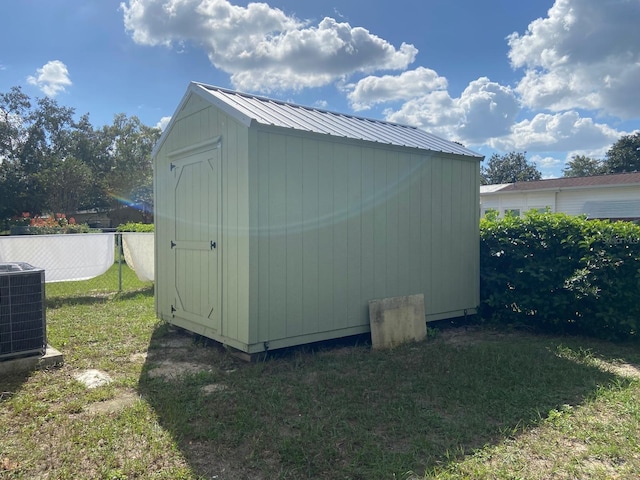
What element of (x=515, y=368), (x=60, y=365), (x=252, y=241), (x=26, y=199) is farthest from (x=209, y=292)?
(x=26, y=199)

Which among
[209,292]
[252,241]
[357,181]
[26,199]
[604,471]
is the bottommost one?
[604,471]

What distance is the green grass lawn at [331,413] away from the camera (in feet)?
7.08

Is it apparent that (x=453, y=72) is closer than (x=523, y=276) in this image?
No

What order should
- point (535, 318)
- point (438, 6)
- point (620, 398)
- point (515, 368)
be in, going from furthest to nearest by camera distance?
point (438, 6) → point (535, 318) → point (515, 368) → point (620, 398)

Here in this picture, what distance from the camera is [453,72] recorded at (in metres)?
8.28

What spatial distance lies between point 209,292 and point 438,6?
19.5ft

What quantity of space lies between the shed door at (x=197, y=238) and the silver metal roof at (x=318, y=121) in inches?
19.3

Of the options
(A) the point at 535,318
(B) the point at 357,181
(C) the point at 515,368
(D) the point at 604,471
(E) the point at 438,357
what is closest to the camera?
(D) the point at 604,471

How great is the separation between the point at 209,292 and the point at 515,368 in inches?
108

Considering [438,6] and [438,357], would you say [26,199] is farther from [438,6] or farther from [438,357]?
[438,357]

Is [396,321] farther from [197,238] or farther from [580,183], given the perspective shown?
[580,183]

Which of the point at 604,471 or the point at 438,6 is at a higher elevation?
the point at 438,6

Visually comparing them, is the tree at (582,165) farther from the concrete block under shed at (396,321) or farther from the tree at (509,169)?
the concrete block under shed at (396,321)

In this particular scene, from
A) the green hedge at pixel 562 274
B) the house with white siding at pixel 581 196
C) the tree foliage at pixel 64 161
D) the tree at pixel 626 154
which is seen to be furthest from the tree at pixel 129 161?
the tree at pixel 626 154
